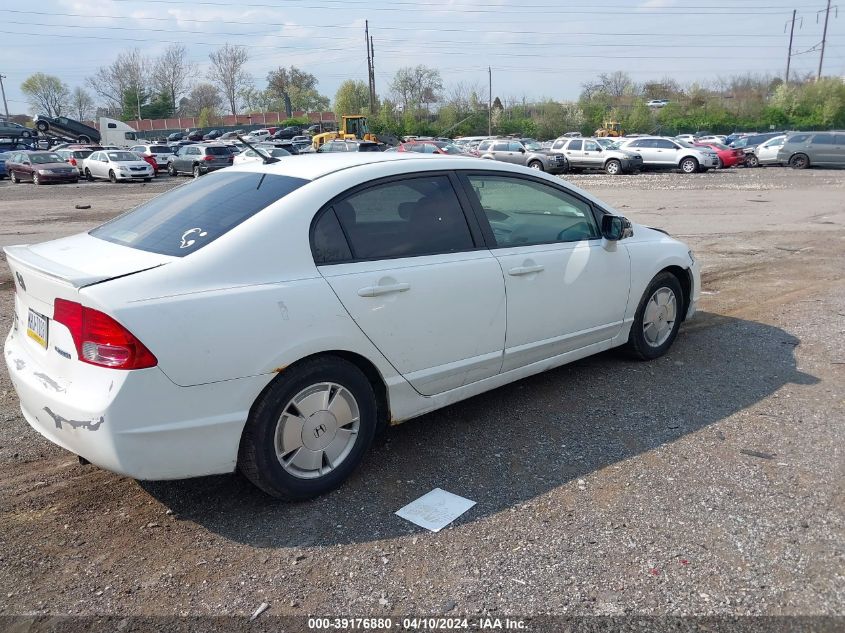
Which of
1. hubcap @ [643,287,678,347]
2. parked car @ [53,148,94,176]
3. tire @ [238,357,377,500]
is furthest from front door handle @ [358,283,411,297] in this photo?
parked car @ [53,148,94,176]

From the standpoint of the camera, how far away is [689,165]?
1204 inches

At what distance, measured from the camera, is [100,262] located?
10.7ft

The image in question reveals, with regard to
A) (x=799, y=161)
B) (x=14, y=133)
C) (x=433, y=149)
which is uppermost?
(x=14, y=133)

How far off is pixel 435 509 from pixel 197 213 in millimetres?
1956

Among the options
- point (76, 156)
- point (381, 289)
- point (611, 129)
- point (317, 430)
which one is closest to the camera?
point (317, 430)

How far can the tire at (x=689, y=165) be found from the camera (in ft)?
99.9

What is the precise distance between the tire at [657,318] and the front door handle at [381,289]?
91.3 inches

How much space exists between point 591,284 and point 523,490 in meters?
1.70

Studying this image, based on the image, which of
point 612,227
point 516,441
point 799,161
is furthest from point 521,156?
point 516,441

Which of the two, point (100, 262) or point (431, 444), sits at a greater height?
point (100, 262)

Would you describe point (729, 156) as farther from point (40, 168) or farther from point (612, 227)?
point (612, 227)

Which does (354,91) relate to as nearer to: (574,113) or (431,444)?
(574,113)

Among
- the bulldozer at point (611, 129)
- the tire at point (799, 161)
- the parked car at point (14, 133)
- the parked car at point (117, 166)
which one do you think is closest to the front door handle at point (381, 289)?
the parked car at point (117, 166)

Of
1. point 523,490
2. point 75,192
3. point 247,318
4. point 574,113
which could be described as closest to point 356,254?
point 247,318
